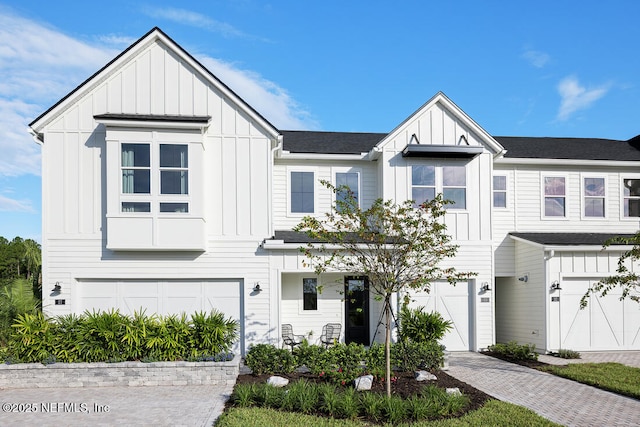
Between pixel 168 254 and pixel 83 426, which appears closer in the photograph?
pixel 83 426

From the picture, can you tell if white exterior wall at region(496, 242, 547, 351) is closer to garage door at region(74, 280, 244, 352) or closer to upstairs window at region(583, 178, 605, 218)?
upstairs window at region(583, 178, 605, 218)

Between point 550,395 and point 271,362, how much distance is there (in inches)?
227

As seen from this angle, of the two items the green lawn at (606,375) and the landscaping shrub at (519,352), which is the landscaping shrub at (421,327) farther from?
the green lawn at (606,375)

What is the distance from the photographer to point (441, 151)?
50.1 feet

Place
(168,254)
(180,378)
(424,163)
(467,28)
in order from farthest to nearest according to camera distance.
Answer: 1. (424,163)
2. (168,254)
3. (467,28)
4. (180,378)

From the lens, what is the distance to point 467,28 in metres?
12.9

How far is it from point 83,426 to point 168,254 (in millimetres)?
6124

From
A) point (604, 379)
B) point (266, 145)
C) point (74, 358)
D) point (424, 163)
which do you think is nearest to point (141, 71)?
point (266, 145)

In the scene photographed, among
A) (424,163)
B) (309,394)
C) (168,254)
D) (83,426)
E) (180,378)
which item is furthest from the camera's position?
(424,163)

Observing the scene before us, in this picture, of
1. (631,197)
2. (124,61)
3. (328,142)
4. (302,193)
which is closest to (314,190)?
(302,193)

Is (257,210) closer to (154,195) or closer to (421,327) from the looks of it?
(154,195)

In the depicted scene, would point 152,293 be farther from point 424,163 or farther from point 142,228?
point 424,163

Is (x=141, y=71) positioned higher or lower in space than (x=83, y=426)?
higher

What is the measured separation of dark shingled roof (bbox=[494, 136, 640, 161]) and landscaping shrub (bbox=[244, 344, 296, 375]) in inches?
395
